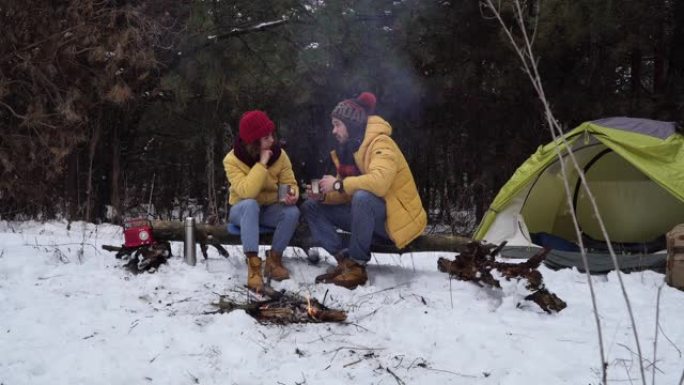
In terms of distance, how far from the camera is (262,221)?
4086 mm

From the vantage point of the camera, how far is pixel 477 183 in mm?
8438

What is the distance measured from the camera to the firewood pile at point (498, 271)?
3.45m

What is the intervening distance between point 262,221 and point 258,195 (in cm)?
18

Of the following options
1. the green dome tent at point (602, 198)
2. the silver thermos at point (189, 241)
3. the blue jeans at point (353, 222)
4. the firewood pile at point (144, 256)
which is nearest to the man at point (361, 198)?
the blue jeans at point (353, 222)

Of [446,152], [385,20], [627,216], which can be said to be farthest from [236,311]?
[446,152]

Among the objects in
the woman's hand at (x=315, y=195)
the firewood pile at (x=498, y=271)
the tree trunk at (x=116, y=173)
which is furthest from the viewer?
the tree trunk at (x=116, y=173)

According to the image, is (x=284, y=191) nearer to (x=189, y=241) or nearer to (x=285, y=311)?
(x=189, y=241)

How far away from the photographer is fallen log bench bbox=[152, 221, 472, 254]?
415 cm

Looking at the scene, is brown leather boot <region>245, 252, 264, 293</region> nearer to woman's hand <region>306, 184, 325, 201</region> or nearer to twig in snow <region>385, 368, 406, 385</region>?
woman's hand <region>306, 184, 325, 201</region>

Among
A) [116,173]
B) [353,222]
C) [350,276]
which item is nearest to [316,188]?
[353,222]

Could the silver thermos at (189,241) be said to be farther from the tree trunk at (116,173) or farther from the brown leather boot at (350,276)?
the tree trunk at (116,173)

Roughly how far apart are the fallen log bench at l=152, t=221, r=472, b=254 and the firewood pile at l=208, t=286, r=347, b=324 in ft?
3.01

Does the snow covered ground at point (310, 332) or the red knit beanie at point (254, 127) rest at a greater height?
the red knit beanie at point (254, 127)

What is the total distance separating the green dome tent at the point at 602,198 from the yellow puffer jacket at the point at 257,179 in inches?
85.2
